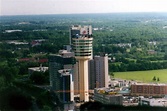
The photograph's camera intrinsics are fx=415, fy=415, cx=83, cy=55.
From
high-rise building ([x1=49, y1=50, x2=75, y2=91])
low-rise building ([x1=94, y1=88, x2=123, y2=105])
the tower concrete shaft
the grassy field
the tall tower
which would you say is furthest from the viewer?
the grassy field

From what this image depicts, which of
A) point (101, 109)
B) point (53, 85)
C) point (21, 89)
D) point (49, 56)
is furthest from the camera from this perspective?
point (49, 56)

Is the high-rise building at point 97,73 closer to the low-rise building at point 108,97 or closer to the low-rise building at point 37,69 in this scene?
the low-rise building at point 108,97

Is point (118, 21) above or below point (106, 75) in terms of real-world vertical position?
above

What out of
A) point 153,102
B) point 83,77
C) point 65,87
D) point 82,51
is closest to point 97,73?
point 83,77

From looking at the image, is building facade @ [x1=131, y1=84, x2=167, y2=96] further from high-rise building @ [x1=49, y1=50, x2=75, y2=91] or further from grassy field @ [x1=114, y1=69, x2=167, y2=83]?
high-rise building @ [x1=49, y1=50, x2=75, y2=91]

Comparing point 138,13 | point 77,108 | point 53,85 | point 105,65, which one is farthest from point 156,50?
point 77,108

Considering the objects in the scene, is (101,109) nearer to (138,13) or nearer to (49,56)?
(49,56)

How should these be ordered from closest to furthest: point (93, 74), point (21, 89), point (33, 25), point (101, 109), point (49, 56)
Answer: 1. point (101, 109)
2. point (21, 89)
3. point (93, 74)
4. point (49, 56)
5. point (33, 25)

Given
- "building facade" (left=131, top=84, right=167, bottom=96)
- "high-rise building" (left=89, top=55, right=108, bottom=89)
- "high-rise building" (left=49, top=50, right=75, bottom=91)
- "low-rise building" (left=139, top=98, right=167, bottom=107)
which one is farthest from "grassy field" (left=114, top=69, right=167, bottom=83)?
"low-rise building" (left=139, top=98, right=167, bottom=107)
